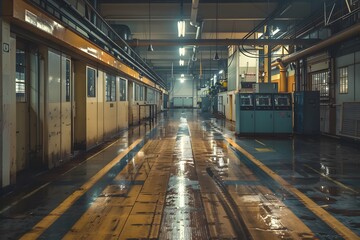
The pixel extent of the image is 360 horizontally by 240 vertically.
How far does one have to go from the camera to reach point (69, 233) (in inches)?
162

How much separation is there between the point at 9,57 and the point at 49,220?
2.90 metres

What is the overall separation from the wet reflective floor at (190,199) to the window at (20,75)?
171cm

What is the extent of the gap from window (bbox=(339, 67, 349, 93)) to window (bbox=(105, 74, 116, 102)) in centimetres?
946

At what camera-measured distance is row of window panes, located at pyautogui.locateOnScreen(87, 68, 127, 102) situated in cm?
1128

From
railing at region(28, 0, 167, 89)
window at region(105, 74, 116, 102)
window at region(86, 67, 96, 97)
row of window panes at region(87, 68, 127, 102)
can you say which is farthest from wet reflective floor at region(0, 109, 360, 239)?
window at region(105, 74, 116, 102)

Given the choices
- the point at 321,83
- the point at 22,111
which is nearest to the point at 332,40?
the point at 321,83

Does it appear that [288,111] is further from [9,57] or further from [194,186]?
[9,57]

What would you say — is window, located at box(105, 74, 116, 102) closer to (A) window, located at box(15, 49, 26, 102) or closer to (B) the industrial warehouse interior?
(B) the industrial warehouse interior

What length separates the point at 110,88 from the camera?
1477 cm

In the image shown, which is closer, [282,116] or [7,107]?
Result: [7,107]

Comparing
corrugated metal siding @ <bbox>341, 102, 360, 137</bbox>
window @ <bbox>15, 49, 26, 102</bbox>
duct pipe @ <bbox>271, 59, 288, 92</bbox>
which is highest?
duct pipe @ <bbox>271, 59, 288, 92</bbox>

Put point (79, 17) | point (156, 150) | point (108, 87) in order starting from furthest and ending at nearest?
point (108, 87)
point (156, 150)
point (79, 17)

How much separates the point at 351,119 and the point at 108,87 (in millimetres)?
9471

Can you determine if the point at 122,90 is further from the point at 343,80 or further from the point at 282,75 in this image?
the point at 343,80
